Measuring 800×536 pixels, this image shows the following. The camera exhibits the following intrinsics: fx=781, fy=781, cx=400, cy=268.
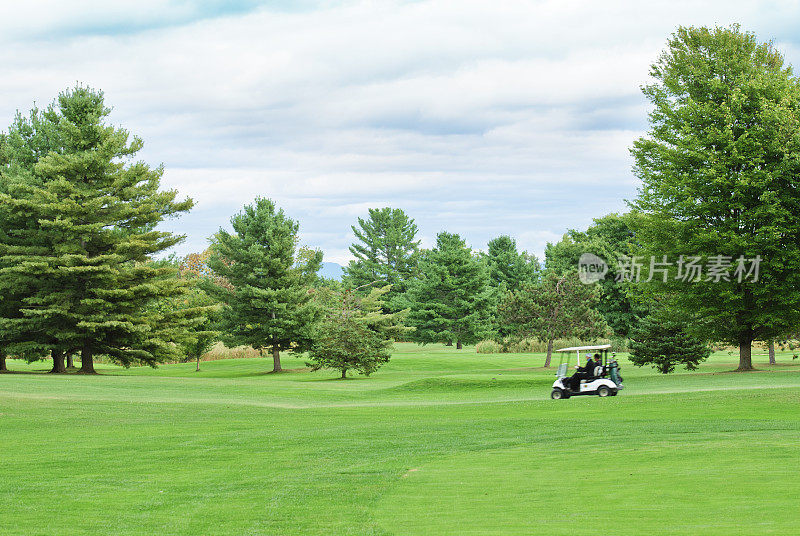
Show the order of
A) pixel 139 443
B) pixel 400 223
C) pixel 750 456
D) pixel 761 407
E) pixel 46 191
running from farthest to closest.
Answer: pixel 400 223
pixel 46 191
pixel 761 407
pixel 139 443
pixel 750 456

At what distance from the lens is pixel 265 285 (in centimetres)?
5038

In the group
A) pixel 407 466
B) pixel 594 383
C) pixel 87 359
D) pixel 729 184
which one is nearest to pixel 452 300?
pixel 87 359

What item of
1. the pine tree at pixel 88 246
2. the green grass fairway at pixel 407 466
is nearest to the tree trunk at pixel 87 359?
the pine tree at pixel 88 246

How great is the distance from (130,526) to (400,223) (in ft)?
323

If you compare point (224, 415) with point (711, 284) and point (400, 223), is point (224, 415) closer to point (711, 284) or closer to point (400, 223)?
point (711, 284)

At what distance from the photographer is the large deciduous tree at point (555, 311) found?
1861 inches

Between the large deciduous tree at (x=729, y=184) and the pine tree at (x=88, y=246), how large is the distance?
26.2m

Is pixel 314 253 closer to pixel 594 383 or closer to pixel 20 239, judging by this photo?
pixel 20 239

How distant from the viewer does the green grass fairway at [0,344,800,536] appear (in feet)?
27.3

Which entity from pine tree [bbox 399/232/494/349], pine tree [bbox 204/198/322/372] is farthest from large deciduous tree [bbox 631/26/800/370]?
pine tree [bbox 399/232/494/349]

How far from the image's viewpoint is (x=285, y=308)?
4872 centimetres

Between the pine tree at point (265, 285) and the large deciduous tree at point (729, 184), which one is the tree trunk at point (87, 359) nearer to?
the pine tree at point (265, 285)

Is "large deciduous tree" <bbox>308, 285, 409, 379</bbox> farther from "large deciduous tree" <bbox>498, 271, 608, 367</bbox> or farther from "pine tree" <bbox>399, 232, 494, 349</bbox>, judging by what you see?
"pine tree" <bbox>399, 232, 494, 349</bbox>

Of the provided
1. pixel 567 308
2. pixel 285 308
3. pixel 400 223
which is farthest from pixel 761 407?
pixel 400 223
